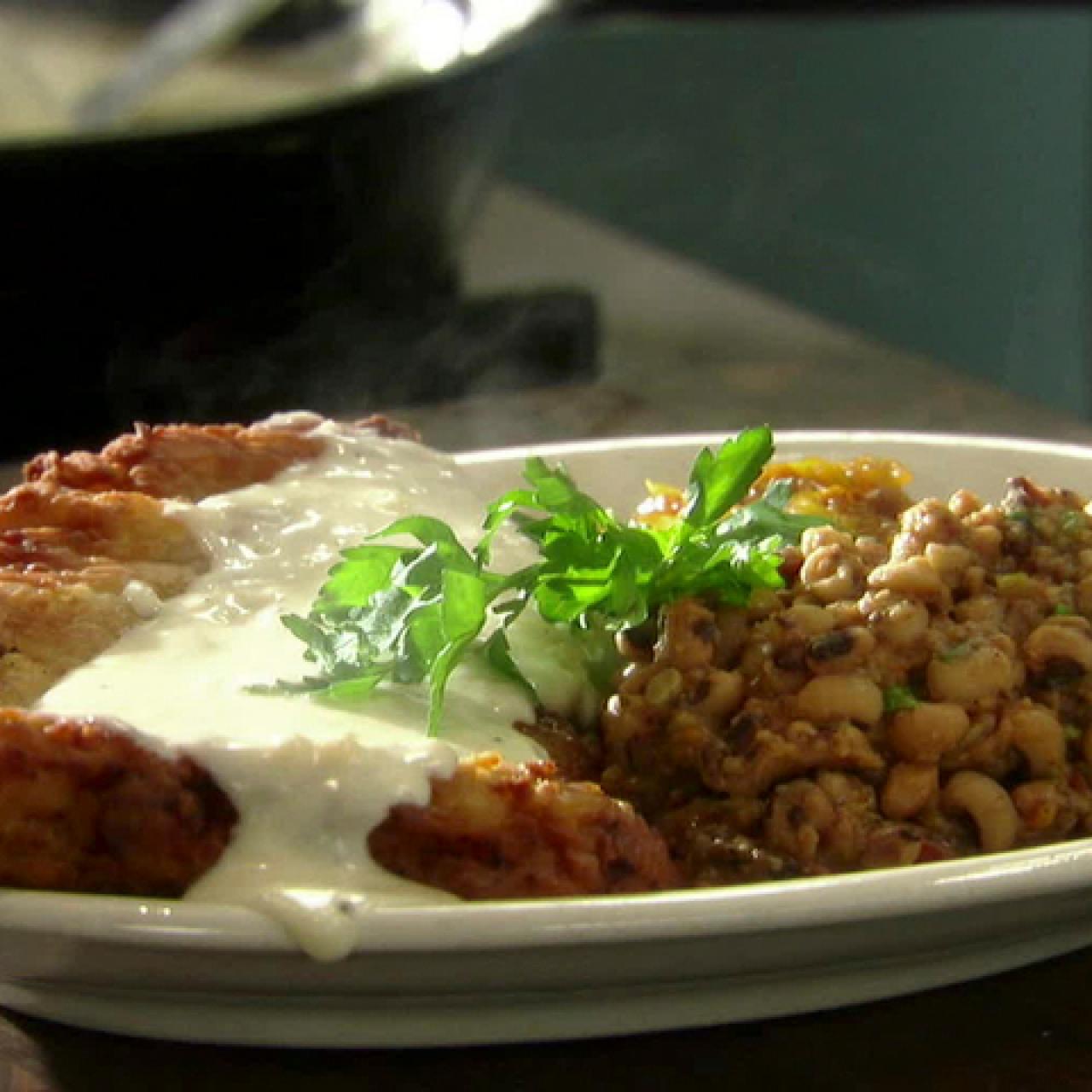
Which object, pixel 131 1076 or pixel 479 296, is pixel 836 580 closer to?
pixel 131 1076

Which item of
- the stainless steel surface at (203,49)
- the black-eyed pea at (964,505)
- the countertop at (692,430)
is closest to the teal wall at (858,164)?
the countertop at (692,430)

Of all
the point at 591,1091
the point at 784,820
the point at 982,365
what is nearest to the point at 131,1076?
the point at 591,1091

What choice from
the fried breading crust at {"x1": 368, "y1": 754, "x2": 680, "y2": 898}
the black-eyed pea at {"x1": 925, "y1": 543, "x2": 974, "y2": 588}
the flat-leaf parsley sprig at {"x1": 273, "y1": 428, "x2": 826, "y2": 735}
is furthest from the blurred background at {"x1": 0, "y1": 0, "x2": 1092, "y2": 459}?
the fried breading crust at {"x1": 368, "y1": 754, "x2": 680, "y2": 898}

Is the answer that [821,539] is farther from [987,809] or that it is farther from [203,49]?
[203,49]

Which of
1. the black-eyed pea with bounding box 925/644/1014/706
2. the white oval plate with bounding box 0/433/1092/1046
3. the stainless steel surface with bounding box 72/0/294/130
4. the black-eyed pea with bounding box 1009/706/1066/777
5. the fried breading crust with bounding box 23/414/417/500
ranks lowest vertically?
the white oval plate with bounding box 0/433/1092/1046

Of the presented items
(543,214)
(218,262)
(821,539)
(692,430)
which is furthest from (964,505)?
(543,214)

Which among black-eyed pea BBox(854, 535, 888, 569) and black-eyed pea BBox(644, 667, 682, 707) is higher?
black-eyed pea BBox(854, 535, 888, 569)

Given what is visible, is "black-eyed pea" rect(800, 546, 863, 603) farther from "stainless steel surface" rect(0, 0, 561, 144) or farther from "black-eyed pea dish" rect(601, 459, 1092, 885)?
"stainless steel surface" rect(0, 0, 561, 144)

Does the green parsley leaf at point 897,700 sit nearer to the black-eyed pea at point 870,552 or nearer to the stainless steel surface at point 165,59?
the black-eyed pea at point 870,552
